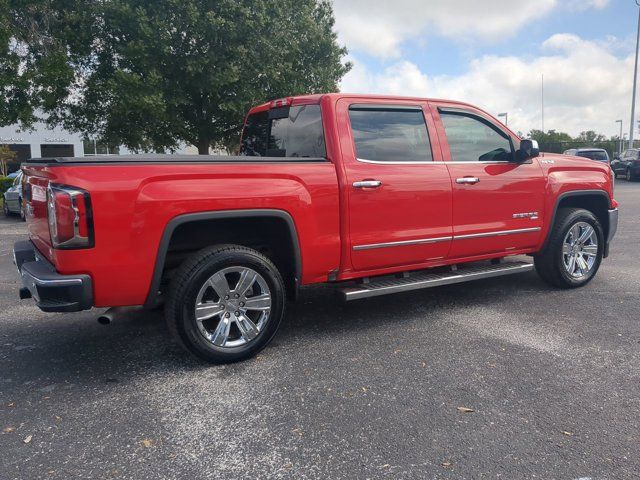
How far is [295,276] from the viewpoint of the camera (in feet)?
13.3

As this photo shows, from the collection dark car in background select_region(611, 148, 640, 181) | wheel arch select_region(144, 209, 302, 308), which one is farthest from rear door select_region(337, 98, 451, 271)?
dark car in background select_region(611, 148, 640, 181)

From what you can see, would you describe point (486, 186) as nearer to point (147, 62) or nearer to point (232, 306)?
point (232, 306)

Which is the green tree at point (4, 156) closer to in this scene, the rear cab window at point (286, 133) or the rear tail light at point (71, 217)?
the rear cab window at point (286, 133)

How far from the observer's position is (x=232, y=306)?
374 cm

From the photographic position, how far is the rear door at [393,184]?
4.20 m

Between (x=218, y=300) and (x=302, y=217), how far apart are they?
0.87m

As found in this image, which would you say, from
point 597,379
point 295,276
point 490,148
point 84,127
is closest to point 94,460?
point 295,276

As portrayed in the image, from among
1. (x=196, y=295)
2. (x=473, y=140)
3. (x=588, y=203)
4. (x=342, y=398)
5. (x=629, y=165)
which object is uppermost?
(x=629, y=165)

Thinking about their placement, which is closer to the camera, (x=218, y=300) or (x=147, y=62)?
(x=218, y=300)

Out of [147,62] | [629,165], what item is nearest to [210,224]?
[147,62]

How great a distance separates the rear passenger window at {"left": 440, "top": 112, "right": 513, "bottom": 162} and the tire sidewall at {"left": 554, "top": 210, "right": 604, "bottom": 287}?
1.07 meters

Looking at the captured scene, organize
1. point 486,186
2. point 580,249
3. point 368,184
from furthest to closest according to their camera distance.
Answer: point 580,249 → point 486,186 → point 368,184

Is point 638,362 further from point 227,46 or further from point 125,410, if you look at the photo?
point 227,46

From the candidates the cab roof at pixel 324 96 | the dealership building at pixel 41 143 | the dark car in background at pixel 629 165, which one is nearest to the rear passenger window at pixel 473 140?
the cab roof at pixel 324 96
